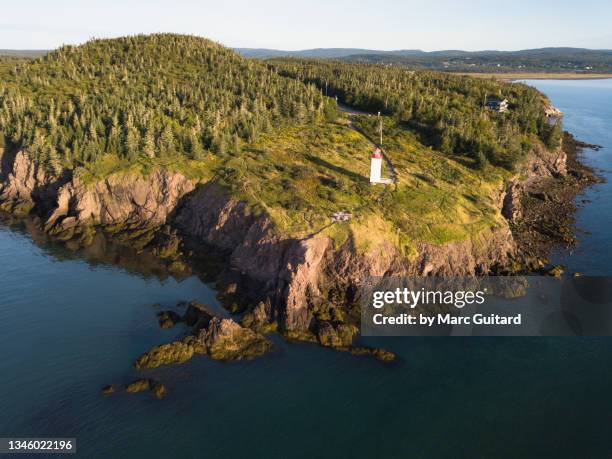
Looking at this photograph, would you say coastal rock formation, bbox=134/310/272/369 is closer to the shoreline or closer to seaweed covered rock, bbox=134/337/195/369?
seaweed covered rock, bbox=134/337/195/369

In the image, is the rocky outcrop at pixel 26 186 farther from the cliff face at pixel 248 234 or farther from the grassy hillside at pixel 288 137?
the grassy hillside at pixel 288 137

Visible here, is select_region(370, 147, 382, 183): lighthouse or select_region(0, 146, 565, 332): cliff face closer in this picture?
select_region(0, 146, 565, 332): cliff face

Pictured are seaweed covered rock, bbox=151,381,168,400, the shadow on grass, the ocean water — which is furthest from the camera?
the shadow on grass

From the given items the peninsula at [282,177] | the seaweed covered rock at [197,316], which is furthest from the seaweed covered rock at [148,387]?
the peninsula at [282,177]

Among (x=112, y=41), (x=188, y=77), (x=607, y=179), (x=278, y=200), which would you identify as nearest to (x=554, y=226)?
(x=607, y=179)

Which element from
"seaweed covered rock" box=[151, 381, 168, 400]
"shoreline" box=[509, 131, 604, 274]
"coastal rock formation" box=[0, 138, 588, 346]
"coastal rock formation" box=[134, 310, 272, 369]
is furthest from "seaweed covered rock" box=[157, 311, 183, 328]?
"shoreline" box=[509, 131, 604, 274]

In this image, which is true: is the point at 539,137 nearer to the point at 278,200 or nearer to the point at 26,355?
the point at 278,200

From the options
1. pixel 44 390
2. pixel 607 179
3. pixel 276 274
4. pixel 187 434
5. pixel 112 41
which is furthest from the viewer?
pixel 112 41
